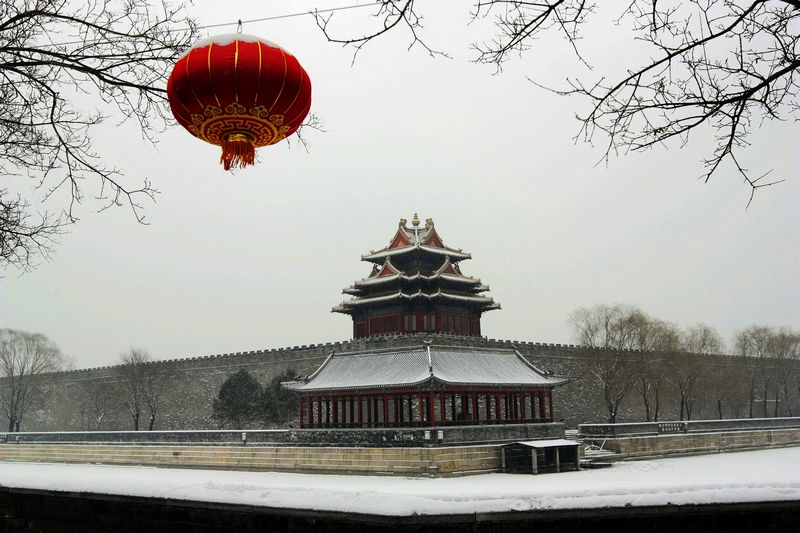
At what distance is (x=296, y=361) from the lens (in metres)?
30.6

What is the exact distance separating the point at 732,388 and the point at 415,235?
19702mm

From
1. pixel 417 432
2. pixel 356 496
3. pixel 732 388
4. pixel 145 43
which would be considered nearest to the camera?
pixel 356 496

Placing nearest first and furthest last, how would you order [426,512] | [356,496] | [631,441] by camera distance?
[426,512]
[356,496]
[631,441]

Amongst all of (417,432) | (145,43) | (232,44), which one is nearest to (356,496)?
(232,44)

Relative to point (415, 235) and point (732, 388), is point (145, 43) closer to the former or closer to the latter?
point (415, 235)

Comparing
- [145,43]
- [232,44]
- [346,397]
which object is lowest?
[346,397]

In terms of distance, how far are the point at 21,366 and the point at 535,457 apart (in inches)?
1138

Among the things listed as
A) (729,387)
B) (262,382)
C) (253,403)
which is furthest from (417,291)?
(729,387)

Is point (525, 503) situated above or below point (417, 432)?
above

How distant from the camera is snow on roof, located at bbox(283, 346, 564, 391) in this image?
803 inches

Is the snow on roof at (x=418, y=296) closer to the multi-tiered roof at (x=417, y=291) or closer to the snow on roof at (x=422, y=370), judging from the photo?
the multi-tiered roof at (x=417, y=291)

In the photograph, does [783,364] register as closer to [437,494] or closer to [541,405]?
[541,405]

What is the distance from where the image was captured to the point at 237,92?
14.6 feet

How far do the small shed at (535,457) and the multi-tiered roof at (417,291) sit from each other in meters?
6.36
